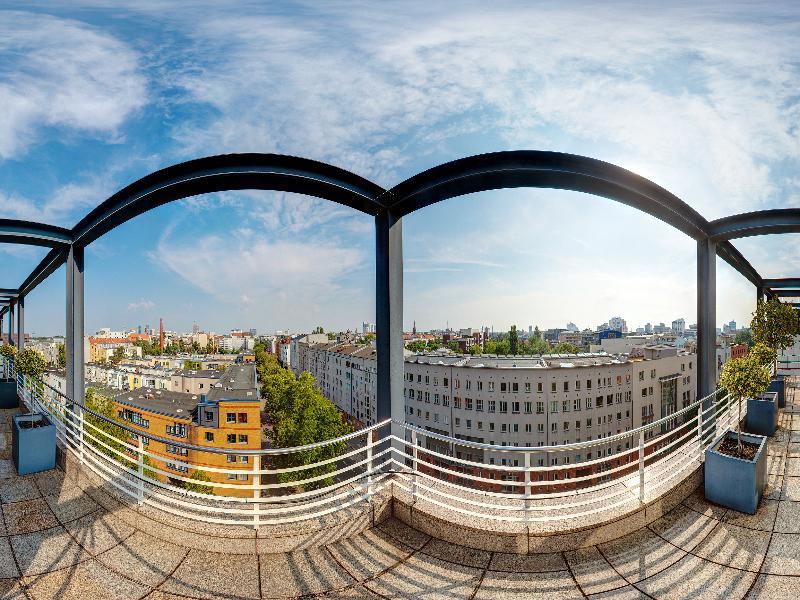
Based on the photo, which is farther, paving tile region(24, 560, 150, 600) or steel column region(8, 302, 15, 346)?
steel column region(8, 302, 15, 346)

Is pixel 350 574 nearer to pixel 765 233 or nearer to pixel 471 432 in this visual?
pixel 765 233

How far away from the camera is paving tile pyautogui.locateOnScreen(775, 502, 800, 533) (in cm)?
430

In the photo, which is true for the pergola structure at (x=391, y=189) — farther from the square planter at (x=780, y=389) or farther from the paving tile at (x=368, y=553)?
the square planter at (x=780, y=389)

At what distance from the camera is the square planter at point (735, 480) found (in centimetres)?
465

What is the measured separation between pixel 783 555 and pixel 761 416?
4527 mm

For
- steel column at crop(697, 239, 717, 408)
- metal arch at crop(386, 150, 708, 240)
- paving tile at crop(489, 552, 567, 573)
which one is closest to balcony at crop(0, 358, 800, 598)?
paving tile at crop(489, 552, 567, 573)

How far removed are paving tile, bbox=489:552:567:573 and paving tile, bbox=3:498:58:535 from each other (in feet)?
14.3

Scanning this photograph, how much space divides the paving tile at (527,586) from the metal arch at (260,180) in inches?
161

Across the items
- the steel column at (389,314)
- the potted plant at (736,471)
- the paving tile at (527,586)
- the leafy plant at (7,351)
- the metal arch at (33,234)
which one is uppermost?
the metal arch at (33,234)

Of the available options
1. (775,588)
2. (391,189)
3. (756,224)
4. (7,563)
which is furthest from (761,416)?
(7,563)

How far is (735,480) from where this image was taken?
15.6 ft

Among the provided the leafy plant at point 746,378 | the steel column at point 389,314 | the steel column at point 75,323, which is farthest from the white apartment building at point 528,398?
the steel column at point 389,314

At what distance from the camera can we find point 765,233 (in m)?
7.23

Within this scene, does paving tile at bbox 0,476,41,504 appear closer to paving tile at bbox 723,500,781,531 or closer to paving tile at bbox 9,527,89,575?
paving tile at bbox 9,527,89,575
